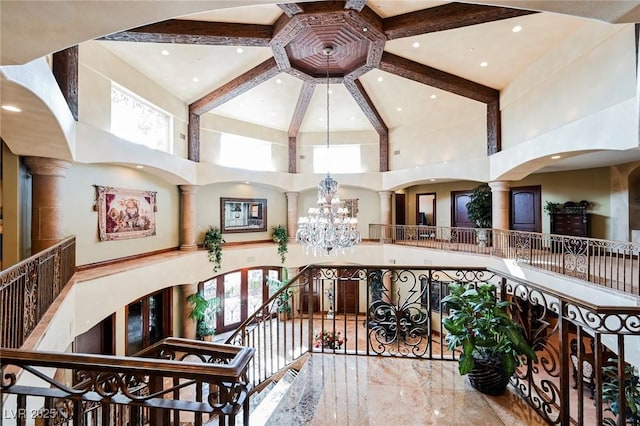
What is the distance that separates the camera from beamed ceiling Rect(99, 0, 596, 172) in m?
5.56

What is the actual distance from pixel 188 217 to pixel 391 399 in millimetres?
8165

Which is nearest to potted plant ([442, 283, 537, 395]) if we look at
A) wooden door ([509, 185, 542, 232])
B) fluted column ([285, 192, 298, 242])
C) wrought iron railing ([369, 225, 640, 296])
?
wrought iron railing ([369, 225, 640, 296])

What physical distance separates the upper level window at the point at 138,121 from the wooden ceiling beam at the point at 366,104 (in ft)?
17.0

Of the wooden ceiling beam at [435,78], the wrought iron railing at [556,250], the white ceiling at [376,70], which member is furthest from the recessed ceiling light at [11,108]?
the wrought iron railing at [556,250]

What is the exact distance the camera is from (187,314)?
8562 millimetres

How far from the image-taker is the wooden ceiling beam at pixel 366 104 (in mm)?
8617

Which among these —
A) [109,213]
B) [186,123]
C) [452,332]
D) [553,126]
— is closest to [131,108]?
[186,123]

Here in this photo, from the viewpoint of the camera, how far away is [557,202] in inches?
363

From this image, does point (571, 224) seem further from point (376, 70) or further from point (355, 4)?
point (355, 4)

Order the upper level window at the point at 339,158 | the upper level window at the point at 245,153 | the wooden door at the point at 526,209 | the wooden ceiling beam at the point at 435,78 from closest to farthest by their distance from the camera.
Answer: the wooden ceiling beam at the point at 435,78, the wooden door at the point at 526,209, the upper level window at the point at 245,153, the upper level window at the point at 339,158

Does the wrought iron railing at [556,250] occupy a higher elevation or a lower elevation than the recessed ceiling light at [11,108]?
lower

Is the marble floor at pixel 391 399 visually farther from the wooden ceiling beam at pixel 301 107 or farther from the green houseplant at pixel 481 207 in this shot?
the green houseplant at pixel 481 207

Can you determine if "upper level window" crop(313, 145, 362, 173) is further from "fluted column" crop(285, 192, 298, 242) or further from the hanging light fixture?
the hanging light fixture

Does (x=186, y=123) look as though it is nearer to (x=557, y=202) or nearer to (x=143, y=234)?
(x=143, y=234)
